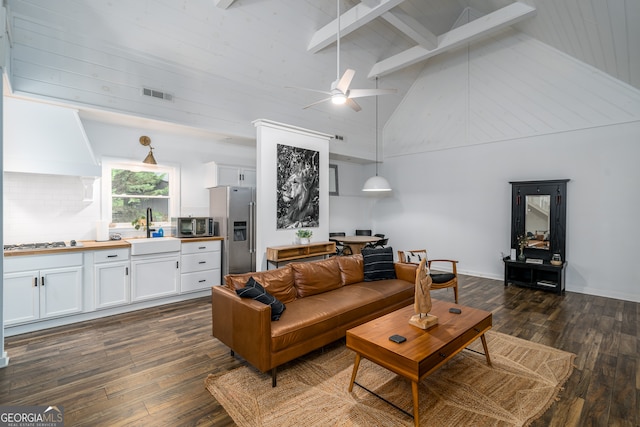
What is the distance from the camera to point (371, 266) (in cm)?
433

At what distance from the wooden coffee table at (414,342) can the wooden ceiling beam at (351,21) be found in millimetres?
4082

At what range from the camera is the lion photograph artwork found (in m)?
5.39

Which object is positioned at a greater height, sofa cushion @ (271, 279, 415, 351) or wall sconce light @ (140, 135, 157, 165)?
wall sconce light @ (140, 135, 157, 165)

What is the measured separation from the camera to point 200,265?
16.4 feet

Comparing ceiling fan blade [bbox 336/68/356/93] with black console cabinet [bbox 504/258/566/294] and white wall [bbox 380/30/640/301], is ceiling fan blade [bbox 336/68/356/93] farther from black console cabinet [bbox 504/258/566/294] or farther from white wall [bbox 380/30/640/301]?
black console cabinet [bbox 504/258/566/294]

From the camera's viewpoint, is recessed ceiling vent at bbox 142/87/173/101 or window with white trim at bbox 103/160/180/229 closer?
recessed ceiling vent at bbox 142/87/173/101

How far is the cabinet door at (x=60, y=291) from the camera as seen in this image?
361 cm

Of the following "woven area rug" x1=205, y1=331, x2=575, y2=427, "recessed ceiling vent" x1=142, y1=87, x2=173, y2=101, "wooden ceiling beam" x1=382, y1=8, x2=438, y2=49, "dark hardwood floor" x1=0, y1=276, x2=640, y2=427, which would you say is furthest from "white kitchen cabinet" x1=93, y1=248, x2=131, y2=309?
"wooden ceiling beam" x1=382, y1=8, x2=438, y2=49

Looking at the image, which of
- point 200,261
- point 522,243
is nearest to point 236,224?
point 200,261

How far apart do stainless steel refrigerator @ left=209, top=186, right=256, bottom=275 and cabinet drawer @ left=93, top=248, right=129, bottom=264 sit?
1.51 metres

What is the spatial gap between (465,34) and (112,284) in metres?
6.92

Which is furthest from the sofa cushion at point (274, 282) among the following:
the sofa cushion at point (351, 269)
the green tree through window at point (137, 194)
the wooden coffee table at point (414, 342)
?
the green tree through window at point (137, 194)

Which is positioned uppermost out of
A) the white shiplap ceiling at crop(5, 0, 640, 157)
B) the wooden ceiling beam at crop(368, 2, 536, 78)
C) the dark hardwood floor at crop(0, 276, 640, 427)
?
the wooden ceiling beam at crop(368, 2, 536, 78)

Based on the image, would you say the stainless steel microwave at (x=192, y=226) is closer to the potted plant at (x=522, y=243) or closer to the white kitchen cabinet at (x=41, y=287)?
the white kitchen cabinet at (x=41, y=287)
